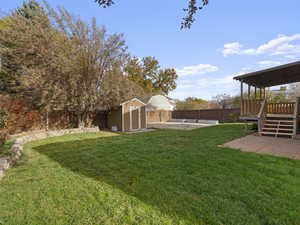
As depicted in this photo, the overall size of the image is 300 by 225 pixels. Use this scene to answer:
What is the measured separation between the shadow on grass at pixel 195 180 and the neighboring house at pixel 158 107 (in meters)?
11.7

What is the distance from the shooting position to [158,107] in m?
24.5

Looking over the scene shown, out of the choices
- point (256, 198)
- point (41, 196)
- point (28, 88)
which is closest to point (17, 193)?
point (41, 196)

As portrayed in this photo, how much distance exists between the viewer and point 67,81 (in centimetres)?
889

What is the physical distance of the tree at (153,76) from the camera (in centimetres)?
2486

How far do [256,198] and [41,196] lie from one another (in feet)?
9.92

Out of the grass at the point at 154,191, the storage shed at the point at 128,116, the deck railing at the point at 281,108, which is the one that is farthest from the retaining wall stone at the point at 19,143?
the deck railing at the point at 281,108

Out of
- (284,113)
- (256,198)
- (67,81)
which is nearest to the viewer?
(256,198)

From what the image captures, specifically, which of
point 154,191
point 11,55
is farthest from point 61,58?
point 154,191

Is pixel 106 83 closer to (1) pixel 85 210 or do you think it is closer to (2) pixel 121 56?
(2) pixel 121 56

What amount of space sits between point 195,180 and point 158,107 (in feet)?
72.2

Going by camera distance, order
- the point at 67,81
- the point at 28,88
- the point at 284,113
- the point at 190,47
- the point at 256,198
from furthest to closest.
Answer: the point at 190,47 → the point at 67,81 → the point at 28,88 → the point at 284,113 → the point at 256,198

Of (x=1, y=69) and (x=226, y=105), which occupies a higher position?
(x=1, y=69)

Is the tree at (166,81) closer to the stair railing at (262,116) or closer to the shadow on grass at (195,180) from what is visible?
the stair railing at (262,116)

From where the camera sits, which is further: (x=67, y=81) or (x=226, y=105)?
(x=226, y=105)
